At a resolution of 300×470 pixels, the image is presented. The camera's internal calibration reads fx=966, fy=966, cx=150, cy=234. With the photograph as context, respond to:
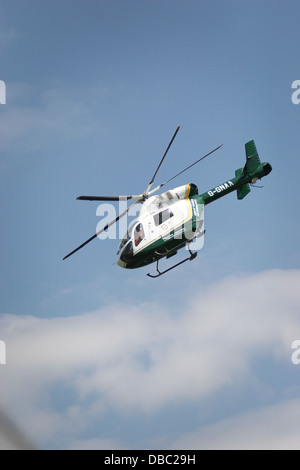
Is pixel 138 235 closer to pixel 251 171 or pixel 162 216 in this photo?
pixel 162 216

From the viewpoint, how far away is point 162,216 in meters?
35.3

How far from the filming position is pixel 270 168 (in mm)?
38281

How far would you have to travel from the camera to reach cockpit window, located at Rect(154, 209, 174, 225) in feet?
116

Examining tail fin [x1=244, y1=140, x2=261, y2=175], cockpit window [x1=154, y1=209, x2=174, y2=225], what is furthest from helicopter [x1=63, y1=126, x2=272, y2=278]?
tail fin [x1=244, y1=140, x2=261, y2=175]

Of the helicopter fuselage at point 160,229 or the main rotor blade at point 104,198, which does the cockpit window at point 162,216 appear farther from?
the main rotor blade at point 104,198

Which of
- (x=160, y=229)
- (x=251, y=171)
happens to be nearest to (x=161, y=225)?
(x=160, y=229)

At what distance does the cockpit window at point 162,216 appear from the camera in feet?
116

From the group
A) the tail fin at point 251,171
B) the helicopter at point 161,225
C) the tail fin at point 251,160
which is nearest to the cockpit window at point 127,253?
the helicopter at point 161,225

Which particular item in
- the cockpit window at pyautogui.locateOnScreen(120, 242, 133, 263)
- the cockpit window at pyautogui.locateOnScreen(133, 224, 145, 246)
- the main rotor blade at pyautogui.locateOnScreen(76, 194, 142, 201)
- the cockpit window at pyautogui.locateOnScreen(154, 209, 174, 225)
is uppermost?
the main rotor blade at pyautogui.locateOnScreen(76, 194, 142, 201)

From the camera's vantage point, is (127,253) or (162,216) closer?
(127,253)

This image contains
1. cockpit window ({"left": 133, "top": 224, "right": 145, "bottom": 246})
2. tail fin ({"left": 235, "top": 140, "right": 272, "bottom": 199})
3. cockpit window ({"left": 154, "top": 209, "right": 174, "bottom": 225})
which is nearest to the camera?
cockpit window ({"left": 133, "top": 224, "right": 145, "bottom": 246})

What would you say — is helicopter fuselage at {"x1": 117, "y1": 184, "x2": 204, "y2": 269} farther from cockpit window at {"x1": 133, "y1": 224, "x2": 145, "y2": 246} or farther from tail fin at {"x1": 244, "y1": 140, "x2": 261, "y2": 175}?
tail fin at {"x1": 244, "y1": 140, "x2": 261, "y2": 175}

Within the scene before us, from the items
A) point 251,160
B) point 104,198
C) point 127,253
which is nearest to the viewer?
point 127,253
